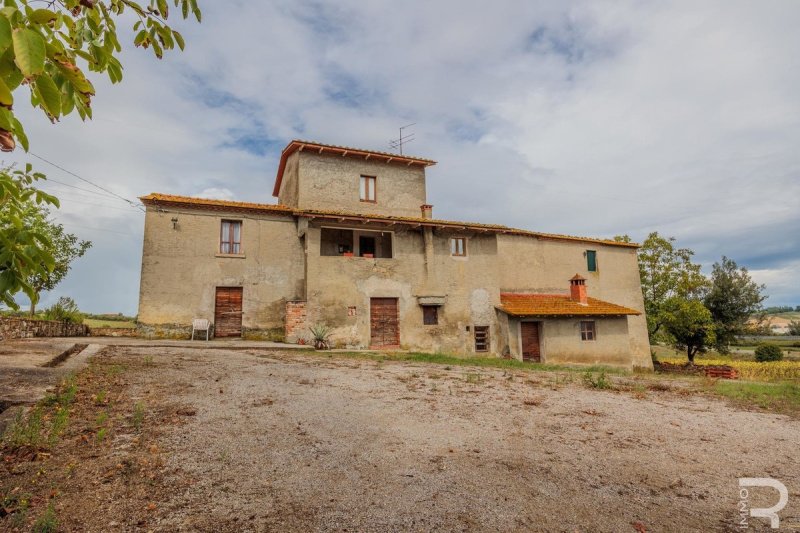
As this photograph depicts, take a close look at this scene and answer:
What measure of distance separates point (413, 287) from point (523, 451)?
584 inches

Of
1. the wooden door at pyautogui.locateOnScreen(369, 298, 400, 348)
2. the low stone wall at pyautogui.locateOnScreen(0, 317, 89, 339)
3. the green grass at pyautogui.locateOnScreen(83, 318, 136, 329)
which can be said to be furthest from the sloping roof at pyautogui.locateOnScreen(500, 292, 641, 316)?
the low stone wall at pyautogui.locateOnScreen(0, 317, 89, 339)

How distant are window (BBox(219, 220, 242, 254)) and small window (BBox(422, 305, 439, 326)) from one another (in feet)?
29.3

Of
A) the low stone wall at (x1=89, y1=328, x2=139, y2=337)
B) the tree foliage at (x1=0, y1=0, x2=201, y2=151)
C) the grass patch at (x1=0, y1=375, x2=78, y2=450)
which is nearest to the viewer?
the tree foliage at (x1=0, y1=0, x2=201, y2=151)

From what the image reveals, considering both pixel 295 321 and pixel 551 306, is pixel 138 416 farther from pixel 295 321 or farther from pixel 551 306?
pixel 551 306

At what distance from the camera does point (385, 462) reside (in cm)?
422

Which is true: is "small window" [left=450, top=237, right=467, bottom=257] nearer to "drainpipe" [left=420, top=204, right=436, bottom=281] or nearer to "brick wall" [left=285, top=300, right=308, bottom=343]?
"drainpipe" [left=420, top=204, right=436, bottom=281]

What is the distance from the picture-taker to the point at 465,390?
27.6 feet

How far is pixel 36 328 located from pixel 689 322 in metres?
36.4

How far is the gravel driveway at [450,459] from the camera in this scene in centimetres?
325

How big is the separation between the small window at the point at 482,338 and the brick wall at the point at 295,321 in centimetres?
847

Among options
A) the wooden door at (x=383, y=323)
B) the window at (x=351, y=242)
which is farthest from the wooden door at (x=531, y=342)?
the window at (x=351, y=242)

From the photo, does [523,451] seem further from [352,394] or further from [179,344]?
[179,344]

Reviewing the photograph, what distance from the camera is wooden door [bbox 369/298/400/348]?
18672mm

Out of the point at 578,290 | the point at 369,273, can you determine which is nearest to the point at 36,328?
the point at 369,273
